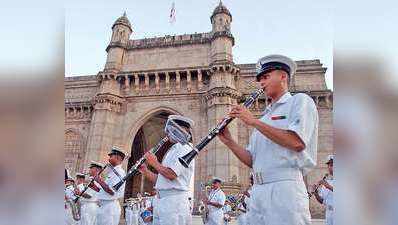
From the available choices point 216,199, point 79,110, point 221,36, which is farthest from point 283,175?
point 79,110

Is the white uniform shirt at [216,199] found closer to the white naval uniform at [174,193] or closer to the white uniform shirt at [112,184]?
the white uniform shirt at [112,184]

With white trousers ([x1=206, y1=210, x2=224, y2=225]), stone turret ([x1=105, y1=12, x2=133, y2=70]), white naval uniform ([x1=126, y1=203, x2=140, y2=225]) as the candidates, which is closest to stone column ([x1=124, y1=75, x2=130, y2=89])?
stone turret ([x1=105, y1=12, x2=133, y2=70])

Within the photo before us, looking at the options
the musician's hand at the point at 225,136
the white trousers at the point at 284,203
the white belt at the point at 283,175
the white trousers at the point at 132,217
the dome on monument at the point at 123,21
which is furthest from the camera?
the dome on monument at the point at 123,21

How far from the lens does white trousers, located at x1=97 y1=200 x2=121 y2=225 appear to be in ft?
21.8

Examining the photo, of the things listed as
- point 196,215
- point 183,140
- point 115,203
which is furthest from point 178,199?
point 196,215

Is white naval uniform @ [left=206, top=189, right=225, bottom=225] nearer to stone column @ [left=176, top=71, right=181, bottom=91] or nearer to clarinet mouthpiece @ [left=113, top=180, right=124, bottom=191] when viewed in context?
clarinet mouthpiece @ [left=113, top=180, right=124, bottom=191]

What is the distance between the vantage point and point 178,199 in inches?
189

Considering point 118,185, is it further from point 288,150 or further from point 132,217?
point 132,217

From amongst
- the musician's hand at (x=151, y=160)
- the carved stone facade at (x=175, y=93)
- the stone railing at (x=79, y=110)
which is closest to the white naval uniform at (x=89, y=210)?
the musician's hand at (x=151, y=160)

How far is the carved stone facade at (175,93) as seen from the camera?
19469mm

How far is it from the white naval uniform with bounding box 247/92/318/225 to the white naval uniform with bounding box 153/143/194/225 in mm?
2236

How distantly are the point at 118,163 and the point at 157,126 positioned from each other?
1910 cm

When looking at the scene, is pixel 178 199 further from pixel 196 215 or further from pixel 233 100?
pixel 233 100

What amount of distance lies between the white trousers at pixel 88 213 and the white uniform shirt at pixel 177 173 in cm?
409
